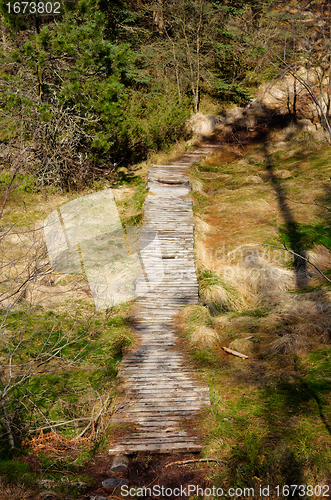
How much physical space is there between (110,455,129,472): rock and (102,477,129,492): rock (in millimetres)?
185

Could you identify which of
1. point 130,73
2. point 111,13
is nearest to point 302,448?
point 130,73

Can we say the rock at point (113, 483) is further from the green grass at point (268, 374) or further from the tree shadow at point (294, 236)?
the tree shadow at point (294, 236)

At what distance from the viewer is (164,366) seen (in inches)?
231

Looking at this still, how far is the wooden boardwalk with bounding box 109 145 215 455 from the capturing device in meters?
4.58

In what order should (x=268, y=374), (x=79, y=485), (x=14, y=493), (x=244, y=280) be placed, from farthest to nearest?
1. (x=244, y=280)
2. (x=268, y=374)
3. (x=79, y=485)
4. (x=14, y=493)

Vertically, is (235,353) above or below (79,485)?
below

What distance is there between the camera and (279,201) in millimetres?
12406

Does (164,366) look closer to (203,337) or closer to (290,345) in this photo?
(203,337)

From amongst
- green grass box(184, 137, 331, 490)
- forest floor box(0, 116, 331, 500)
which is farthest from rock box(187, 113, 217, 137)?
green grass box(184, 137, 331, 490)

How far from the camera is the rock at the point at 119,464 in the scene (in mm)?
4168

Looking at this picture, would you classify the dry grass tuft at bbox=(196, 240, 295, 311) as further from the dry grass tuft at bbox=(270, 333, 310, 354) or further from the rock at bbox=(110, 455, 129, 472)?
the rock at bbox=(110, 455, 129, 472)

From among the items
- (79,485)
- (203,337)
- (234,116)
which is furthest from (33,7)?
(234,116)

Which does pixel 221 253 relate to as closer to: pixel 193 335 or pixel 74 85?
pixel 193 335

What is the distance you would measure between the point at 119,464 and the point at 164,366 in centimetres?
185
